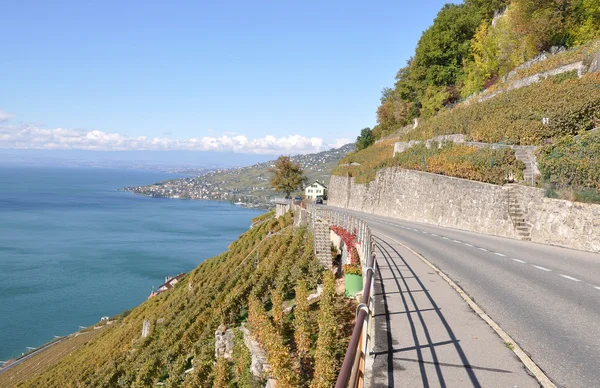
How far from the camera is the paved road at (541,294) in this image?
578 centimetres

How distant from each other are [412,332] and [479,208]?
59.1 ft

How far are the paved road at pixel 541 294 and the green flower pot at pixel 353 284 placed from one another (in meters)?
2.41

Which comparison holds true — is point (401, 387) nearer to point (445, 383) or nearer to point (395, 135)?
point (445, 383)

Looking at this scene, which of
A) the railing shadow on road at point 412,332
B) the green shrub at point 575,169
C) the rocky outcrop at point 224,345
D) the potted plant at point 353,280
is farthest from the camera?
the green shrub at point 575,169

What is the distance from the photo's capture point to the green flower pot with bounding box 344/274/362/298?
1176 centimetres

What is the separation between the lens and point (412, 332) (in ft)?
22.4

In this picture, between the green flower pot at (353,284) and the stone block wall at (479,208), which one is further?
the stone block wall at (479,208)

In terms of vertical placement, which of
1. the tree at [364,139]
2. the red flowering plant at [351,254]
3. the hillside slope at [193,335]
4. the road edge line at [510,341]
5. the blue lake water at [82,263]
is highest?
the tree at [364,139]

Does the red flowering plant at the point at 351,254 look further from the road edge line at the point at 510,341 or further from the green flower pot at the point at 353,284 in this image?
the road edge line at the point at 510,341

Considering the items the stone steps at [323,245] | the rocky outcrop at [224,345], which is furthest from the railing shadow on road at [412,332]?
the rocky outcrop at [224,345]

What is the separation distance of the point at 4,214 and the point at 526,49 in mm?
193700

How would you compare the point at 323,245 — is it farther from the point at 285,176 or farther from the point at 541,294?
the point at 285,176

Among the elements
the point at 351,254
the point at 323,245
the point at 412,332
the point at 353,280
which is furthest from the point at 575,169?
the point at 412,332

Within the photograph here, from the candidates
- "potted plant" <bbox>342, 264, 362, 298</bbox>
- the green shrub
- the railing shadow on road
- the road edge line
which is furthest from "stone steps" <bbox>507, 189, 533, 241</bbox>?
"potted plant" <bbox>342, 264, 362, 298</bbox>
